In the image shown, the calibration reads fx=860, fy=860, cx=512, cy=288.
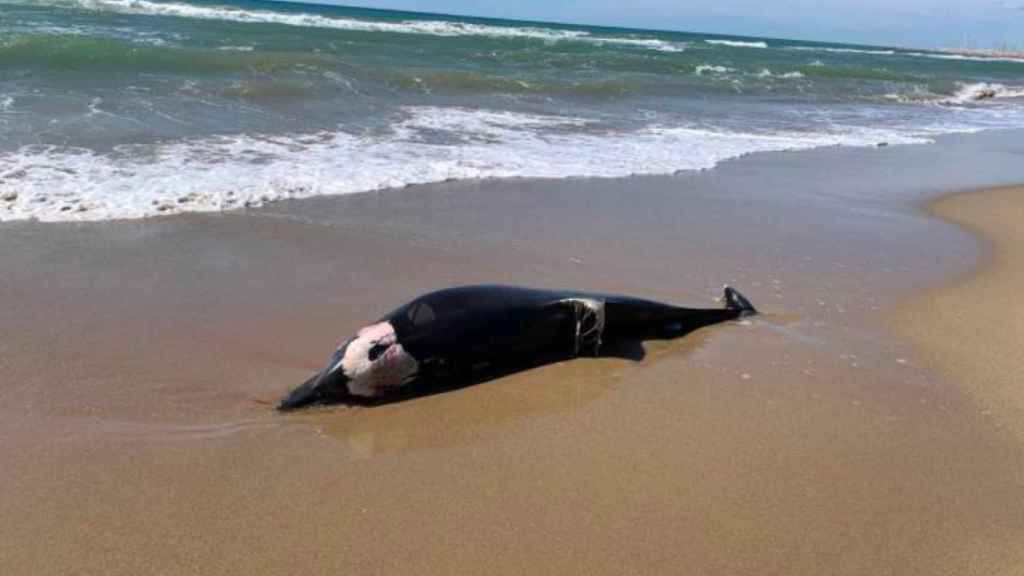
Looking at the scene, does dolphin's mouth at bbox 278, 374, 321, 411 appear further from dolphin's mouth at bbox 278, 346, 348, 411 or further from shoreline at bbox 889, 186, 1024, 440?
shoreline at bbox 889, 186, 1024, 440

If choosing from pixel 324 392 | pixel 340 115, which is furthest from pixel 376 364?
pixel 340 115

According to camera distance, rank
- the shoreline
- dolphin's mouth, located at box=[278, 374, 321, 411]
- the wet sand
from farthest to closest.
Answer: the shoreline, dolphin's mouth, located at box=[278, 374, 321, 411], the wet sand

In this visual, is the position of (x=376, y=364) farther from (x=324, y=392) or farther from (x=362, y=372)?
(x=324, y=392)

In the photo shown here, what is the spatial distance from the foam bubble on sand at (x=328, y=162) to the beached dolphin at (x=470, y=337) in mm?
3536

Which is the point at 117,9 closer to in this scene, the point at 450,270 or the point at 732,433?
the point at 450,270

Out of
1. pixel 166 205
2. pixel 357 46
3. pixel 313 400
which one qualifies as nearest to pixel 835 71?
pixel 357 46

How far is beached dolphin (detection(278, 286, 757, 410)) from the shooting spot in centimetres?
376

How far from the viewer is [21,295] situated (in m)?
4.86

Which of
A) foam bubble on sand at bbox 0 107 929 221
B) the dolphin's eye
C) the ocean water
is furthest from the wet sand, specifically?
the ocean water

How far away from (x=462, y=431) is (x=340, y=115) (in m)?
9.70

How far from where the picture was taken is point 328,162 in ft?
28.8

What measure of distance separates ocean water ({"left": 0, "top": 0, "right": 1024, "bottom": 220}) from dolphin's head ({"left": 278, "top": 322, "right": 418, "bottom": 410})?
11.5 feet

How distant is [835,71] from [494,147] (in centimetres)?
2851

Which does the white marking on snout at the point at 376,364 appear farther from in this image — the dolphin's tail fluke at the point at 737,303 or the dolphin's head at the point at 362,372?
the dolphin's tail fluke at the point at 737,303
